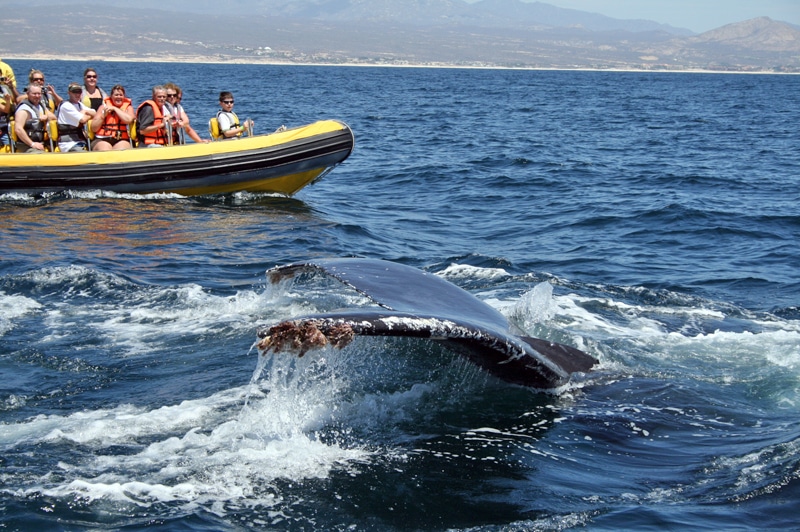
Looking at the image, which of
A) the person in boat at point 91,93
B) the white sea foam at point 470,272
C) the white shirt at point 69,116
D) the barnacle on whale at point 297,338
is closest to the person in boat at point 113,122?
the white shirt at point 69,116

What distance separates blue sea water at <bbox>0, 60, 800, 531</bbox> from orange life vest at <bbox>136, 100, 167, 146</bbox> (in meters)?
1.12

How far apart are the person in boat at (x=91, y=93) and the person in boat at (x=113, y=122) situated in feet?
1.62

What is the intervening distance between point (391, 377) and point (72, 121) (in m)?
11.4


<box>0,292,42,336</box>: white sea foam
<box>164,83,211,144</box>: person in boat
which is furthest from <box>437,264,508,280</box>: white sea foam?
<box>164,83,211,144</box>: person in boat

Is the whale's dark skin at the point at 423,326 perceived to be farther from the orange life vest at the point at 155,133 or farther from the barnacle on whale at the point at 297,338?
the orange life vest at the point at 155,133

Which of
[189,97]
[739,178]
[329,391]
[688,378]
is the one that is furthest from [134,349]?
[189,97]

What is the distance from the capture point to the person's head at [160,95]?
15.8 m

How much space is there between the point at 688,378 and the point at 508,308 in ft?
7.78

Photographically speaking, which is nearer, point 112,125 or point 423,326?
point 423,326

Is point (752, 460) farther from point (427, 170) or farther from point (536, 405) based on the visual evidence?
point (427, 170)

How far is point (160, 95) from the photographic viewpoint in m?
16.0

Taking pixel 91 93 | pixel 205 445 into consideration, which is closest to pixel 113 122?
pixel 91 93

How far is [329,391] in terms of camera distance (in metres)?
6.29

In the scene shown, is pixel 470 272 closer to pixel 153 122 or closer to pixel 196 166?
pixel 196 166
